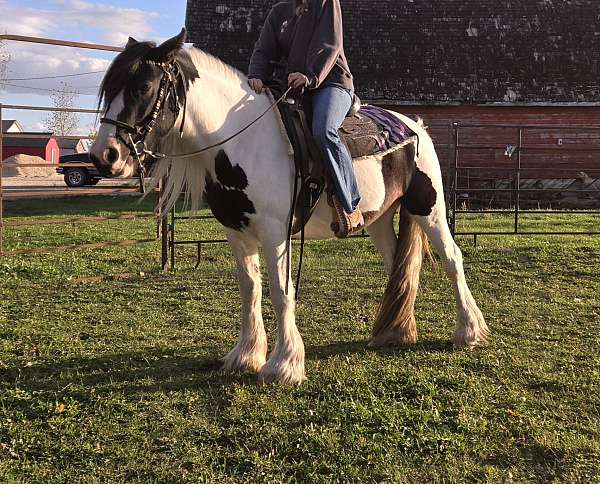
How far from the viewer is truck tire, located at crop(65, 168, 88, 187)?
74.4 ft

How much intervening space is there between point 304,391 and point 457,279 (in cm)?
180

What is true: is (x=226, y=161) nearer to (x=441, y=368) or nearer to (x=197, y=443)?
(x=197, y=443)

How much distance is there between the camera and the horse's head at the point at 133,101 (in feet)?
10.9

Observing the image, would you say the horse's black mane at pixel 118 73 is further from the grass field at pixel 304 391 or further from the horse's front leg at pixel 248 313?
the grass field at pixel 304 391

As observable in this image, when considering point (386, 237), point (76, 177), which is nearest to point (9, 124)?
point (76, 177)

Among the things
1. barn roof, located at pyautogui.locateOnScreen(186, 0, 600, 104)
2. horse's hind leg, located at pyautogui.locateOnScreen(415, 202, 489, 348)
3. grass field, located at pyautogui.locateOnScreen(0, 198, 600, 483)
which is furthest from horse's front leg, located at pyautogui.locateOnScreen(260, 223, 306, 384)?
barn roof, located at pyautogui.locateOnScreen(186, 0, 600, 104)

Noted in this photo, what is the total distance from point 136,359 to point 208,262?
410 cm

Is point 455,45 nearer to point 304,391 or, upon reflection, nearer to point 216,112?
point 216,112

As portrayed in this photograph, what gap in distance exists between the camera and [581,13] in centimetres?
2022

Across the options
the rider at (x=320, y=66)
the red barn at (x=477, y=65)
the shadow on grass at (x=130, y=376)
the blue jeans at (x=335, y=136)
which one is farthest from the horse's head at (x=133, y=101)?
the red barn at (x=477, y=65)

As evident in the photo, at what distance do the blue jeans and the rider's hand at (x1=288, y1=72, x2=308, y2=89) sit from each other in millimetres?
196

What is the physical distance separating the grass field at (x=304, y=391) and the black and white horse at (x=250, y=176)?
0.30 m

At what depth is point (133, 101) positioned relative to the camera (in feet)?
11.0

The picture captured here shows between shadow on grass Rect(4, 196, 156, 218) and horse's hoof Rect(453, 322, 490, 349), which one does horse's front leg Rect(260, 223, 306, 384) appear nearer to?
horse's hoof Rect(453, 322, 490, 349)
